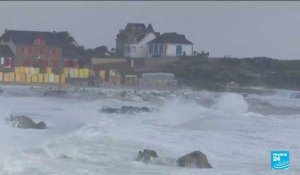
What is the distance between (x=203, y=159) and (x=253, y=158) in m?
1.30

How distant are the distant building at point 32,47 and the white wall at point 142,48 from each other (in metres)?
4.65

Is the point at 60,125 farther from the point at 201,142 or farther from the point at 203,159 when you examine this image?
the point at 203,159

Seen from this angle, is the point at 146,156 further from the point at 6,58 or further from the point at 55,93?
the point at 6,58

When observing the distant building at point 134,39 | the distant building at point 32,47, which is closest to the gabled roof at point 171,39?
the distant building at point 134,39

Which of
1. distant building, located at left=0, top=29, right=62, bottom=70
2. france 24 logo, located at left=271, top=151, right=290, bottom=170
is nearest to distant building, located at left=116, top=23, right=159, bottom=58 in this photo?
distant building, located at left=0, top=29, right=62, bottom=70

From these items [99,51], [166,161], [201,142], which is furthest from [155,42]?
[166,161]

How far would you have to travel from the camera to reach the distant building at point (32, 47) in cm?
3002

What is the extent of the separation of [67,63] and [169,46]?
6677 millimetres

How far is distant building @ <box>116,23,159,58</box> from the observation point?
3500 centimetres

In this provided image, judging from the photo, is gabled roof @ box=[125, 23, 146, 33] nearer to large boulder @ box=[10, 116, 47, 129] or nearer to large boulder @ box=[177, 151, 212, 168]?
large boulder @ box=[10, 116, 47, 129]

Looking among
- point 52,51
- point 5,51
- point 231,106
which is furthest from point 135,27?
point 231,106

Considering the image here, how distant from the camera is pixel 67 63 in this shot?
102ft

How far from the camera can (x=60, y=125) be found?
13734mm

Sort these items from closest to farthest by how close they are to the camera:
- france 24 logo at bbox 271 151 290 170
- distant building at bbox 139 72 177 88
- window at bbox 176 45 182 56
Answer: france 24 logo at bbox 271 151 290 170 → distant building at bbox 139 72 177 88 → window at bbox 176 45 182 56
